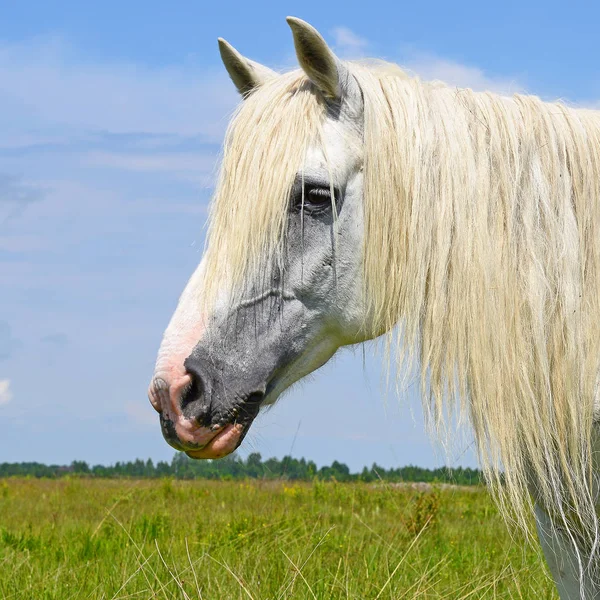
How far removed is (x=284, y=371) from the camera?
113 inches

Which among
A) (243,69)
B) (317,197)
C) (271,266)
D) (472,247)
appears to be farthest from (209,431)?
(243,69)

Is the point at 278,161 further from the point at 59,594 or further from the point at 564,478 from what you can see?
the point at 59,594

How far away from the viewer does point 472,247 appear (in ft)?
9.19

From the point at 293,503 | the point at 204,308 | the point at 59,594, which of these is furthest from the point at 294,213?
the point at 293,503

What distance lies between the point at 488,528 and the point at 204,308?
17.8 feet

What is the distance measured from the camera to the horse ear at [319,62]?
8.70 feet

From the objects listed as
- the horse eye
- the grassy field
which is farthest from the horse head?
the grassy field

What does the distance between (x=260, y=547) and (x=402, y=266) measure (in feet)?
10.3

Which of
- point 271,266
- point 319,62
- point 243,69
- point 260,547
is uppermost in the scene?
point 243,69

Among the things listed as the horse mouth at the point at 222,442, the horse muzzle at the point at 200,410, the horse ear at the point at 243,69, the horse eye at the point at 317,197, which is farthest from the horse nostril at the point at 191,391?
the horse ear at the point at 243,69

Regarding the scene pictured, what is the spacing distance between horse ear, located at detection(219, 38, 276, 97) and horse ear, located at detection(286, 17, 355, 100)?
0.47 metres

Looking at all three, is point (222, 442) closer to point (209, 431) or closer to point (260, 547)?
point (209, 431)

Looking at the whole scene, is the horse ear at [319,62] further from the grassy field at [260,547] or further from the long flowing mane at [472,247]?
the grassy field at [260,547]

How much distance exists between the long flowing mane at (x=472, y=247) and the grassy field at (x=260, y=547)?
1415mm
